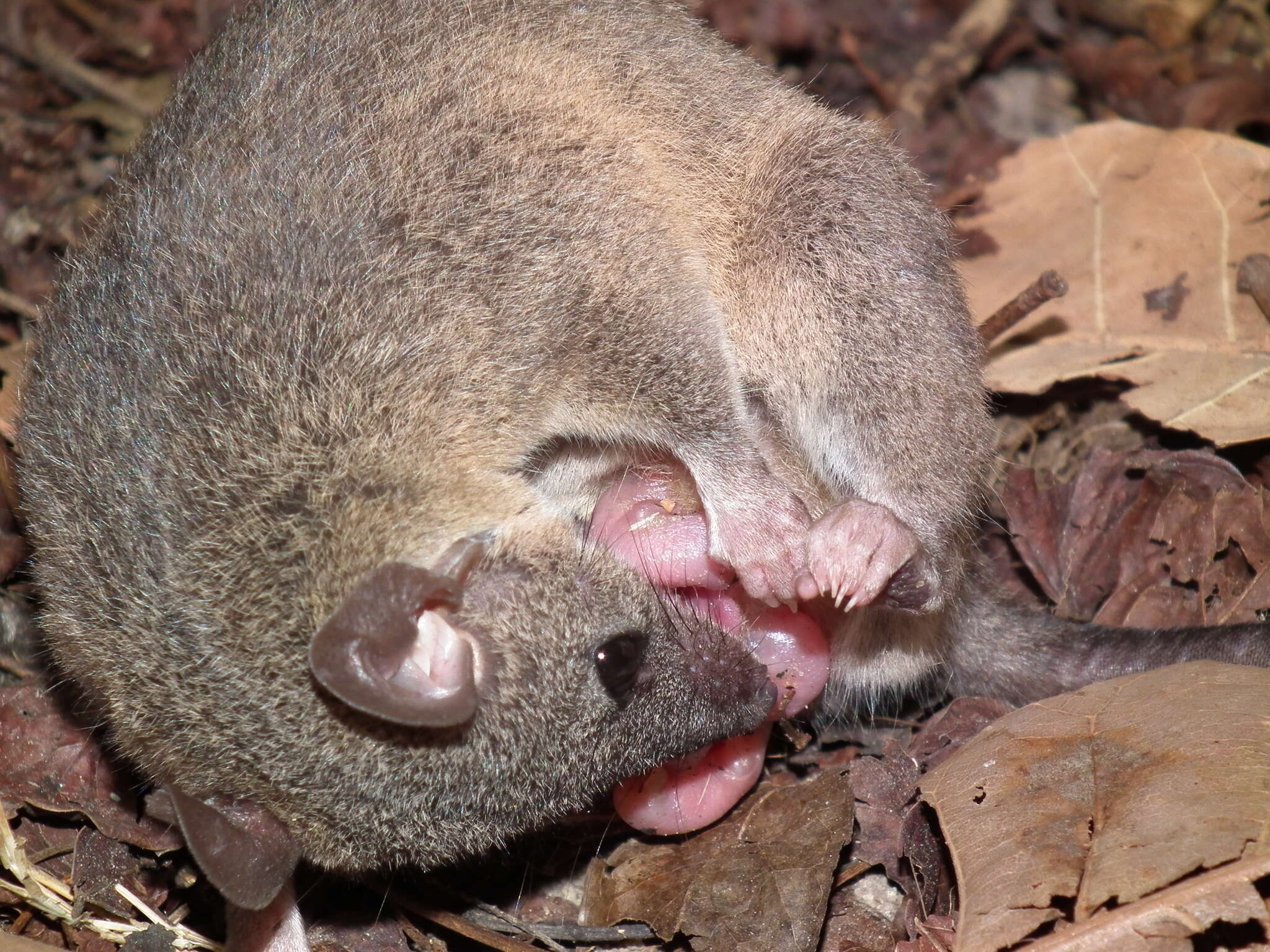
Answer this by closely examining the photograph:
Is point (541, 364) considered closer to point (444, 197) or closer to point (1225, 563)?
point (444, 197)

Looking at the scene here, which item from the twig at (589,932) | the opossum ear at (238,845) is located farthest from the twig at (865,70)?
the opossum ear at (238,845)

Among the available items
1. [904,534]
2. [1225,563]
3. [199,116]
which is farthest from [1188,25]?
[199,116]

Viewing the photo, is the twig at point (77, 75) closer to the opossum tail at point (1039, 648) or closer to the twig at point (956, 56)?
the twig at point (956, 56)

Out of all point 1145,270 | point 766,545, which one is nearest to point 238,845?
point 766,545

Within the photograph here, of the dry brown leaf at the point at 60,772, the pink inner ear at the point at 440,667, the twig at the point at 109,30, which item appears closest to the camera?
the pink inner ear at the point at 440,667

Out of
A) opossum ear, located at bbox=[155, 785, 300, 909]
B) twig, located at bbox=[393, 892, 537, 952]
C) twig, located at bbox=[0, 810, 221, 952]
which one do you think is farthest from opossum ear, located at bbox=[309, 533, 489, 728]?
twig, located at bbox=[0, 810, 221, 952]
